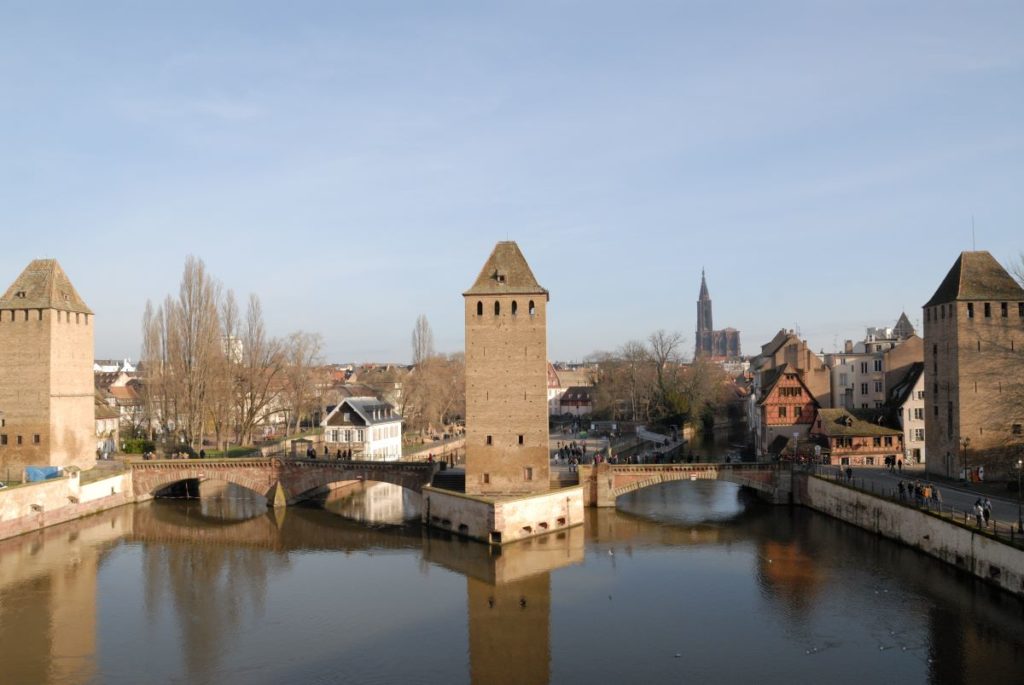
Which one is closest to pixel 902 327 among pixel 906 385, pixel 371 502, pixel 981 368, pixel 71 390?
pixel 906 385

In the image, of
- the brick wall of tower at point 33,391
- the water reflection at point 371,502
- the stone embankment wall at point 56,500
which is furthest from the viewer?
the brick wall of tower at point 33,391

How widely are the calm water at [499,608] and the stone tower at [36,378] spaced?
6.90 m

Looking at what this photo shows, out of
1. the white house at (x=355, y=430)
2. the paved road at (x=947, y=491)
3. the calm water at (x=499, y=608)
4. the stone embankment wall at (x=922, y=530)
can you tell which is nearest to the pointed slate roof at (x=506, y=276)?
the calm water at (x=499, y=608)

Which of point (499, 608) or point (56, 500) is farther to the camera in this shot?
point (56, 500)

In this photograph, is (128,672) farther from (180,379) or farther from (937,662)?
(180,379)

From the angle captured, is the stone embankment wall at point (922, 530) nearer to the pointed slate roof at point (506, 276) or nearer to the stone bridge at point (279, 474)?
the pointed slate roof at point (506, 276)

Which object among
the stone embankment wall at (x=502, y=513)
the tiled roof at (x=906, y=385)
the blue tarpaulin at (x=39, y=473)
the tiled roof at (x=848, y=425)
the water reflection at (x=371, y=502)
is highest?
the tiled roof at (x=906, y=385)

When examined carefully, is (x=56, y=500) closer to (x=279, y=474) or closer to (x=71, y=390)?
(x=71, y=390)

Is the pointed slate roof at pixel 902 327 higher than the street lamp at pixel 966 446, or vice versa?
the pointed slate roof at pixel 902 327

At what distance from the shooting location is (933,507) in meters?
31.2

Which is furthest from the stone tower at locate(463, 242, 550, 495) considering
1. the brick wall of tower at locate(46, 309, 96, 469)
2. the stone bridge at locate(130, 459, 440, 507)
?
the brick wall of tower at locate(46, 309, 96, 469)

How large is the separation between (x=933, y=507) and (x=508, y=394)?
17447 mm

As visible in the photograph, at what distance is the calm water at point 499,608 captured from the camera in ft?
69.5

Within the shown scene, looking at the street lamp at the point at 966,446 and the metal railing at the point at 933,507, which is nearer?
the metal railing at the point at 933,507
